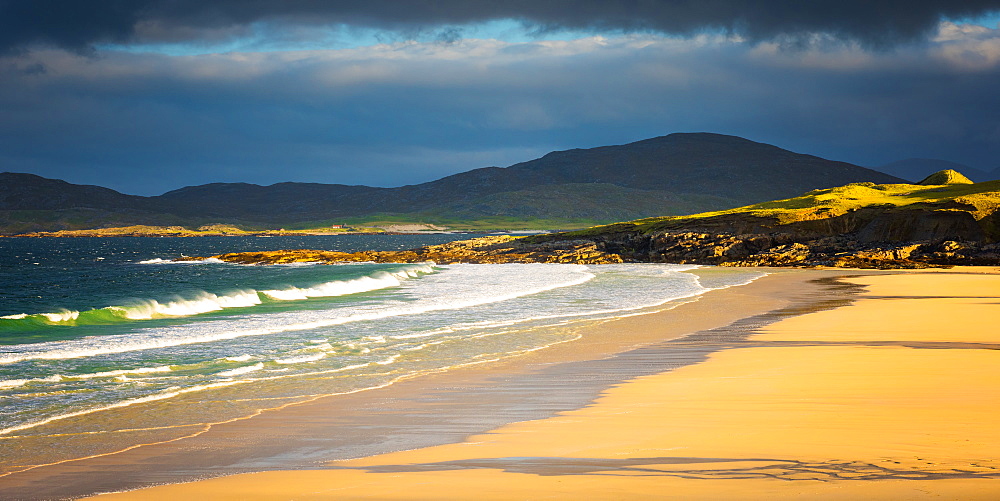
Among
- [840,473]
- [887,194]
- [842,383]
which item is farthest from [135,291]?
[887,194]

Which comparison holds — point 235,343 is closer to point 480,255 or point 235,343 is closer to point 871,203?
point 480,255

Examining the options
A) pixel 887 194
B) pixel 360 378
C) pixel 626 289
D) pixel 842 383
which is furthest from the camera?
pixel 887 194

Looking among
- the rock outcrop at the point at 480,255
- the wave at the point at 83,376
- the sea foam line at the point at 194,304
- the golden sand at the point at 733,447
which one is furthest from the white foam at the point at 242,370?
the rock outcrop at the point at 480,255

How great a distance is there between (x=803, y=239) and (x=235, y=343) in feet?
171

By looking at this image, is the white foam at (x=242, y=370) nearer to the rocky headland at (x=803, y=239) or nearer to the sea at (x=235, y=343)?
the sea at (x=235, y=343)

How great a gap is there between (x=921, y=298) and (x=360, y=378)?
A: 22858 millimetres

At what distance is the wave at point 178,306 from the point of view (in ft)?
75.9

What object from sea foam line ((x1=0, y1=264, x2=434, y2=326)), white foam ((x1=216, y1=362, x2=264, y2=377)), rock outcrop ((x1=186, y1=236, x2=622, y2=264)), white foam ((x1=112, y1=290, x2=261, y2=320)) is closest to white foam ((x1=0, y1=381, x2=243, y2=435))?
white foam ((x1=216, y1=362, x2=264, y2=377))

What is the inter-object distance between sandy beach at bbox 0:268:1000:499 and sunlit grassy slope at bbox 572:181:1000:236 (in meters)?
48.1

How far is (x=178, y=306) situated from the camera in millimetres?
26969

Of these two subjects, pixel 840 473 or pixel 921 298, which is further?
pixel 921 298

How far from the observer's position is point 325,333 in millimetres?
19250

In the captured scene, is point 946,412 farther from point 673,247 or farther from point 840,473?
point 673,247

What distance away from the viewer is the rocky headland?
53125mm
